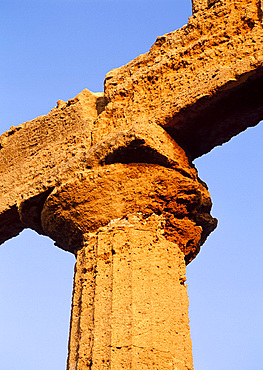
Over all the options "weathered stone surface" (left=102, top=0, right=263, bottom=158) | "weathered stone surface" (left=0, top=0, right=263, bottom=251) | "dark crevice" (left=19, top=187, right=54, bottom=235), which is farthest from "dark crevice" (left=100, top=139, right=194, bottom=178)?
"dark crevice" (left=19, top=187, right=54, bottom=235)

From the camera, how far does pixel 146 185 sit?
251 inches

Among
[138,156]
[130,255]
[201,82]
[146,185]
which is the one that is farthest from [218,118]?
[130,255]

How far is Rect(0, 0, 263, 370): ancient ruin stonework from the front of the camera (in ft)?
18.4

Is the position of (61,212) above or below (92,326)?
above

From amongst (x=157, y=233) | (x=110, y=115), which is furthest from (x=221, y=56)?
(x=157, y=233)

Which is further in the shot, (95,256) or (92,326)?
(95,256)

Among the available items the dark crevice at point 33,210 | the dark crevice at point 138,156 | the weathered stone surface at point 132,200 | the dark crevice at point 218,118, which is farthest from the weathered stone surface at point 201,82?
the dark crevice at point 33,210

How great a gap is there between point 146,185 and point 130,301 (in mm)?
1331

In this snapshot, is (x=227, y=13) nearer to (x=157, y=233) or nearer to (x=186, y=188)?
(x=186, y=188)

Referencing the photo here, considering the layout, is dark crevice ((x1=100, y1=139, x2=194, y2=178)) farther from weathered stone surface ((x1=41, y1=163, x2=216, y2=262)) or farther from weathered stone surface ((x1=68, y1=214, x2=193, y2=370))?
weathered stone surface ((x1=68, y1=214, x2=193, y2=370))

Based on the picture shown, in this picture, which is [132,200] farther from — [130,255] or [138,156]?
[130,255]

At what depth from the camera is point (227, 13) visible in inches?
263

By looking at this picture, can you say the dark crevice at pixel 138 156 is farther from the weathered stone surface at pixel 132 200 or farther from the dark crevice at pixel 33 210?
the dark crevice at pixel 33 210

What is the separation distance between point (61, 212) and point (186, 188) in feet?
4.66
